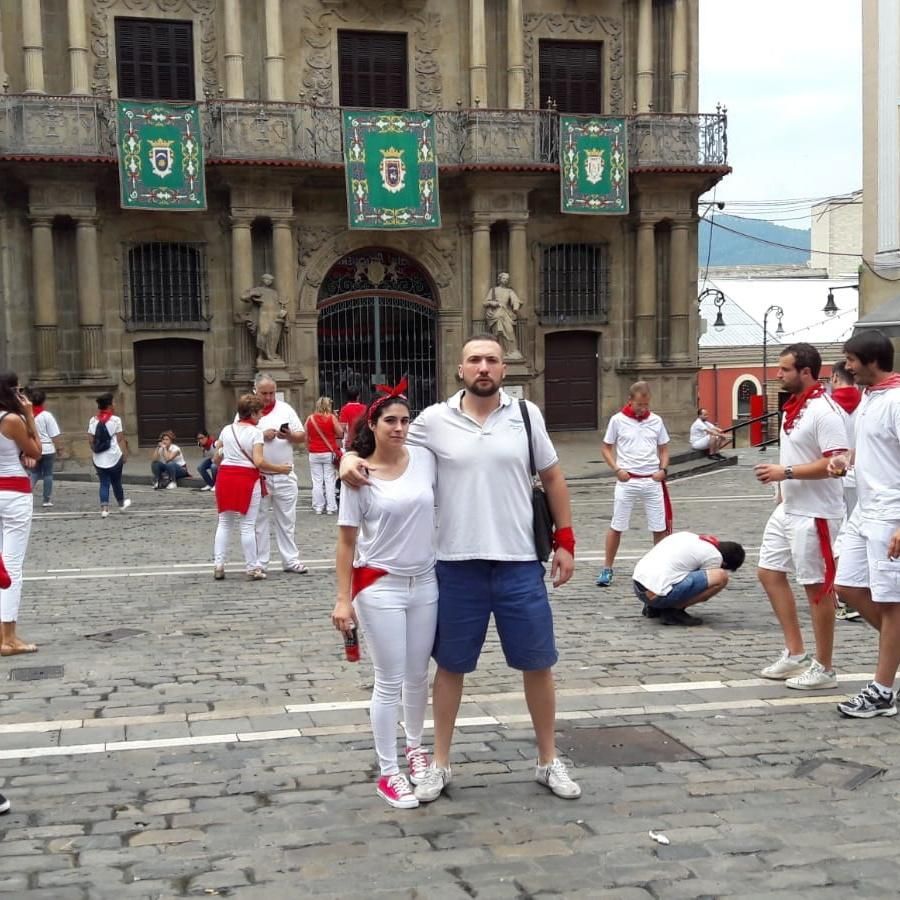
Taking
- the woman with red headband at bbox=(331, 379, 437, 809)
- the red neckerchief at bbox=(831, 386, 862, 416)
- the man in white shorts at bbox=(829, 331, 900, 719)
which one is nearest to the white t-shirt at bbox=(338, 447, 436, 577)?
the woman with red headband at bbox=(331, 379, 437, 809)

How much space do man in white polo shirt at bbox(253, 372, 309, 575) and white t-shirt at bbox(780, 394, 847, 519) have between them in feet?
17.4

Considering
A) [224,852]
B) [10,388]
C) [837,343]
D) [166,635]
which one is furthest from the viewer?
[837,343]

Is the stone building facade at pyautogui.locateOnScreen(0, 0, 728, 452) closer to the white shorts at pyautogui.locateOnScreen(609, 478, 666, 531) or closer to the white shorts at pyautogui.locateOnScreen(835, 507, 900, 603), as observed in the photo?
the white shorts at pyautogui.locateOnScreen(609, 478, 666, 531)

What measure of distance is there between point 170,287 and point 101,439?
36.2 feet

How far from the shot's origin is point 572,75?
96.9 feet

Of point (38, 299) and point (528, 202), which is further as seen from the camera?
point (528, 202)

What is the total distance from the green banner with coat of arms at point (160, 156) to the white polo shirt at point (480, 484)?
21.9 m

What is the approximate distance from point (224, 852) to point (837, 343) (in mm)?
45929

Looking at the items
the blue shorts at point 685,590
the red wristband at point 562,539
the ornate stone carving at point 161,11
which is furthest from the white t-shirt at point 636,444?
the ornate stone carving at point 161,11

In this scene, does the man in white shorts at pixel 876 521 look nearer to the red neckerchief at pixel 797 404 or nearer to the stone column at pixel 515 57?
the red neckerchief at pixel 797 404

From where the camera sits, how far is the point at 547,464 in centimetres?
520

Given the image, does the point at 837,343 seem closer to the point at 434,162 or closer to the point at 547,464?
the point at 434,162

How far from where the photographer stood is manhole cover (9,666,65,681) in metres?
7.41

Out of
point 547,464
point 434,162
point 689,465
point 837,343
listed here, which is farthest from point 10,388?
point 837,343
